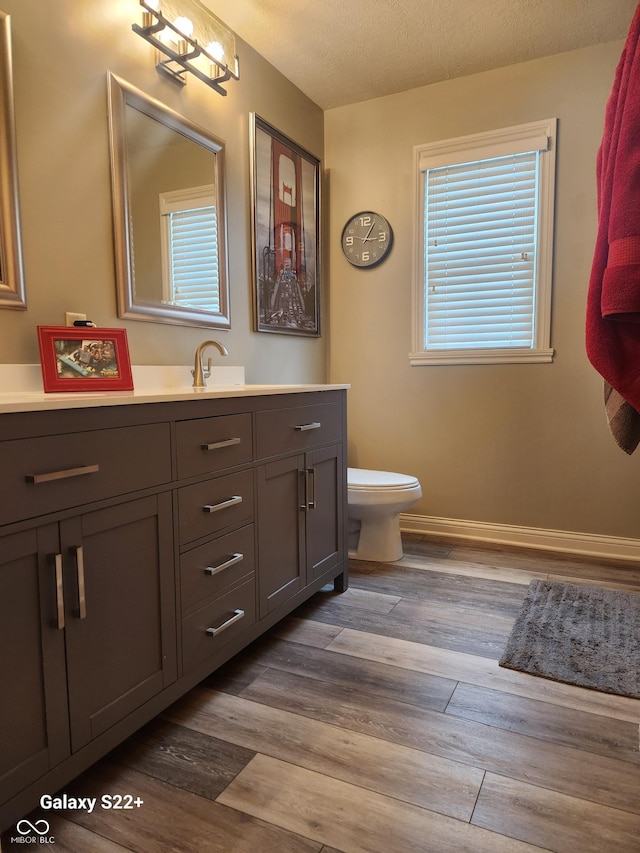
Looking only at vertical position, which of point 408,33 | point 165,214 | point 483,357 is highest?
point 408,33

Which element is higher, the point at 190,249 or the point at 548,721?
the point at 190,249

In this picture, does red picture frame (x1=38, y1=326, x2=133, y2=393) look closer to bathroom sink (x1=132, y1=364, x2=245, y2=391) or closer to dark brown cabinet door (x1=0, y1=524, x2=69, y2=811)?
bathroom sink (x1=132, y1=364, x2=245, y2=391)

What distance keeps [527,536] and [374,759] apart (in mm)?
1865

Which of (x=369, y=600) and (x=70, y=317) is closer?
(x=70, y=317)

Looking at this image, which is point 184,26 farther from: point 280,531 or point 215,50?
point 280,531

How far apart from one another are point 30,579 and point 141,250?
1269mm

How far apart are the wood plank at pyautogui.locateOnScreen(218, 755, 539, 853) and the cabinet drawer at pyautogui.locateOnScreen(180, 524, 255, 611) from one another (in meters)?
0.44

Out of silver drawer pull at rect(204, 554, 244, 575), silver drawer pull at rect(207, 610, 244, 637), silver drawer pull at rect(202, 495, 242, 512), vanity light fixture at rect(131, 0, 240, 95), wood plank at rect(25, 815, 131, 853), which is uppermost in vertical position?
vanity light fixture at rect(131, 0, 240, 95)

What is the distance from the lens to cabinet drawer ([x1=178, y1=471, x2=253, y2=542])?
4.78ft

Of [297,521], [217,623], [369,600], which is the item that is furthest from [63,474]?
[369,600]

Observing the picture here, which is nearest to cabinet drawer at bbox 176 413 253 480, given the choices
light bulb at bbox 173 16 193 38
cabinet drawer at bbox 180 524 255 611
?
cabinet drawer at bbox 180 524 255 611

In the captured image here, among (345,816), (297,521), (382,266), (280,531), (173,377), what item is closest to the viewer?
(345,816)

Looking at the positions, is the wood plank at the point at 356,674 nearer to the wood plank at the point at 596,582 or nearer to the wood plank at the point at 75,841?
the wood plank at the point at 75,841

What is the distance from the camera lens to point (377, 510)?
102 inches
